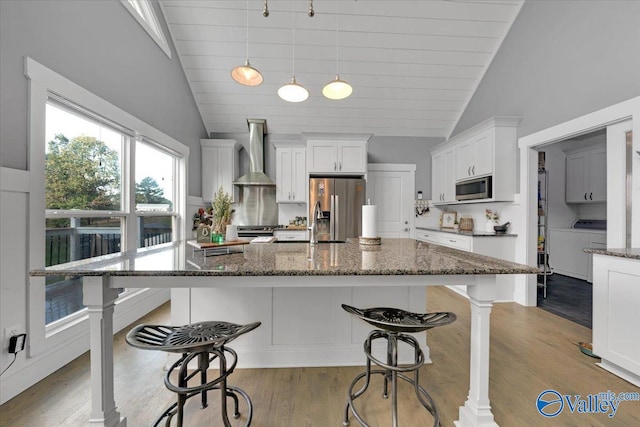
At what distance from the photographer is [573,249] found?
4.71m

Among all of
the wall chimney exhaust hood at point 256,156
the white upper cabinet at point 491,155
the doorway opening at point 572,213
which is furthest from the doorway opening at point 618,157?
the wall chimney exhaust hood at point 256,156

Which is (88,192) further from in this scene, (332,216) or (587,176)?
(587,176)

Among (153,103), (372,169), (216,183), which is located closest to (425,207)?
(372,169)

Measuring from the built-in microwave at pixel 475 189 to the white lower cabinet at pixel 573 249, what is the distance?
7.43 ft

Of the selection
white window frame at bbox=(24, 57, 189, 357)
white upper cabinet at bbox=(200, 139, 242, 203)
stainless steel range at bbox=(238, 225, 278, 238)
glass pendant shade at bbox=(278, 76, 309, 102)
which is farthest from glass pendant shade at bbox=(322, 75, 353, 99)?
white upper cabinet at bbox=(200, 139, 242, 203)

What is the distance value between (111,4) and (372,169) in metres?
4.00

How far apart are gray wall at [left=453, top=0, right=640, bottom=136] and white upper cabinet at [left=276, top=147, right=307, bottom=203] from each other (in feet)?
9.76

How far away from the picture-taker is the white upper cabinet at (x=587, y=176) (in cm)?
443

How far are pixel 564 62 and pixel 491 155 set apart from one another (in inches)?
45.4

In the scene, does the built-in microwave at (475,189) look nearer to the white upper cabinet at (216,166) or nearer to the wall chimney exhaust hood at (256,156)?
the wall chimney exhaust hood at (256,156)

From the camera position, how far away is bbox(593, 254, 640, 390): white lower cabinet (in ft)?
5.97

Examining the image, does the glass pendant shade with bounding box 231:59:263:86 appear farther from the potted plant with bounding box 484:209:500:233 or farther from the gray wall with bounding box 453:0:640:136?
the potted plant with bounding box 484:209:500:233

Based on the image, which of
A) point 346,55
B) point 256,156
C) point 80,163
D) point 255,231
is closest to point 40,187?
point 80,163

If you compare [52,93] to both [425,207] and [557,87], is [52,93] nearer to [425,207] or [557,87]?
[557,87]
